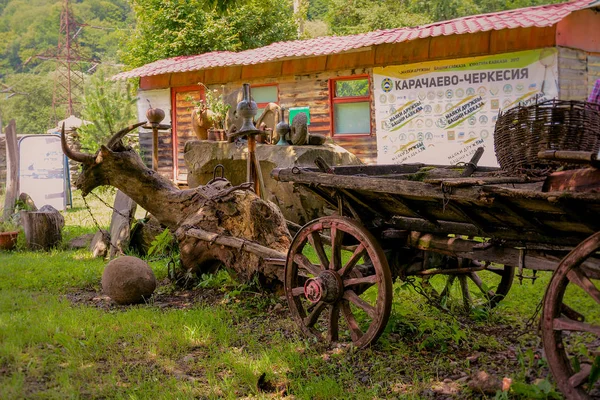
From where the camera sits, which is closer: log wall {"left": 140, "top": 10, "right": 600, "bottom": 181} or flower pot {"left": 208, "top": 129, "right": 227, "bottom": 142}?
flower pot {"left": 208, "top": 129, "right": 227, "bottom": 142}

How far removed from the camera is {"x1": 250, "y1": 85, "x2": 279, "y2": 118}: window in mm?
14969

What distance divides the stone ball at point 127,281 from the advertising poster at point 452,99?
287 inches

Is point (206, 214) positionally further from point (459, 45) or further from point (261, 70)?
point (261, 70)

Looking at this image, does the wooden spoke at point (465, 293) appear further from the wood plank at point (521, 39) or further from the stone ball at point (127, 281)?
the wood plank at point (521, 39)

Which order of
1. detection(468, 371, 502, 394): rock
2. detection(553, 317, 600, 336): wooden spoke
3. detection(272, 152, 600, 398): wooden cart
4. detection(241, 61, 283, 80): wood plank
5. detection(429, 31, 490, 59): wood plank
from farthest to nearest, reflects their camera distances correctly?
detection(241, 61, 283, 80): wood plank < detection(429, 31, 490, 59): wood plank < detection(468, 371, 502, 394): rock < detection(272, 152, 600, 398): wooden cart < detection(553, 317, 600, 336): wooden spoke

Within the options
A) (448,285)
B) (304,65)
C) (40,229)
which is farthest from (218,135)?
(448,285)

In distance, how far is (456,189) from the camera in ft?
11.6

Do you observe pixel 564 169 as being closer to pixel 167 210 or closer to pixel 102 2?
pixel 167 210

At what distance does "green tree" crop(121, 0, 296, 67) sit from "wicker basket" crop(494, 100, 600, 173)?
19.2 m

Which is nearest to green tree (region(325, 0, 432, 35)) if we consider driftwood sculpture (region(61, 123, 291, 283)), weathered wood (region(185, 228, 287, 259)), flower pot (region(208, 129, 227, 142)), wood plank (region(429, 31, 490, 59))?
wood plank (region(429, 31, 490, 59))

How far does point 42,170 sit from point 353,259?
10423 mm

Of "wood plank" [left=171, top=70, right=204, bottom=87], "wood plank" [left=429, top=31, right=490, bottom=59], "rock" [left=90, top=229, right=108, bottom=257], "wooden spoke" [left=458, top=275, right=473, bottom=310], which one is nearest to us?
"wooden spoke" [left=458, top=275, right=473, bottom=310]

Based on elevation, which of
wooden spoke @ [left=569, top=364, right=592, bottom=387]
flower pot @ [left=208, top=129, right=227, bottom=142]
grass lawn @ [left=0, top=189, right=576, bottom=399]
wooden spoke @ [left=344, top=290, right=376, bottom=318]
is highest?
flower pot @ [left=208, top=129, right=227, bottom=142]

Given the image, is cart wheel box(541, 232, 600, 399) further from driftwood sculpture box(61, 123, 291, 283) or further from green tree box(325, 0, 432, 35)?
green tree box(325, 0, 432, 35)
